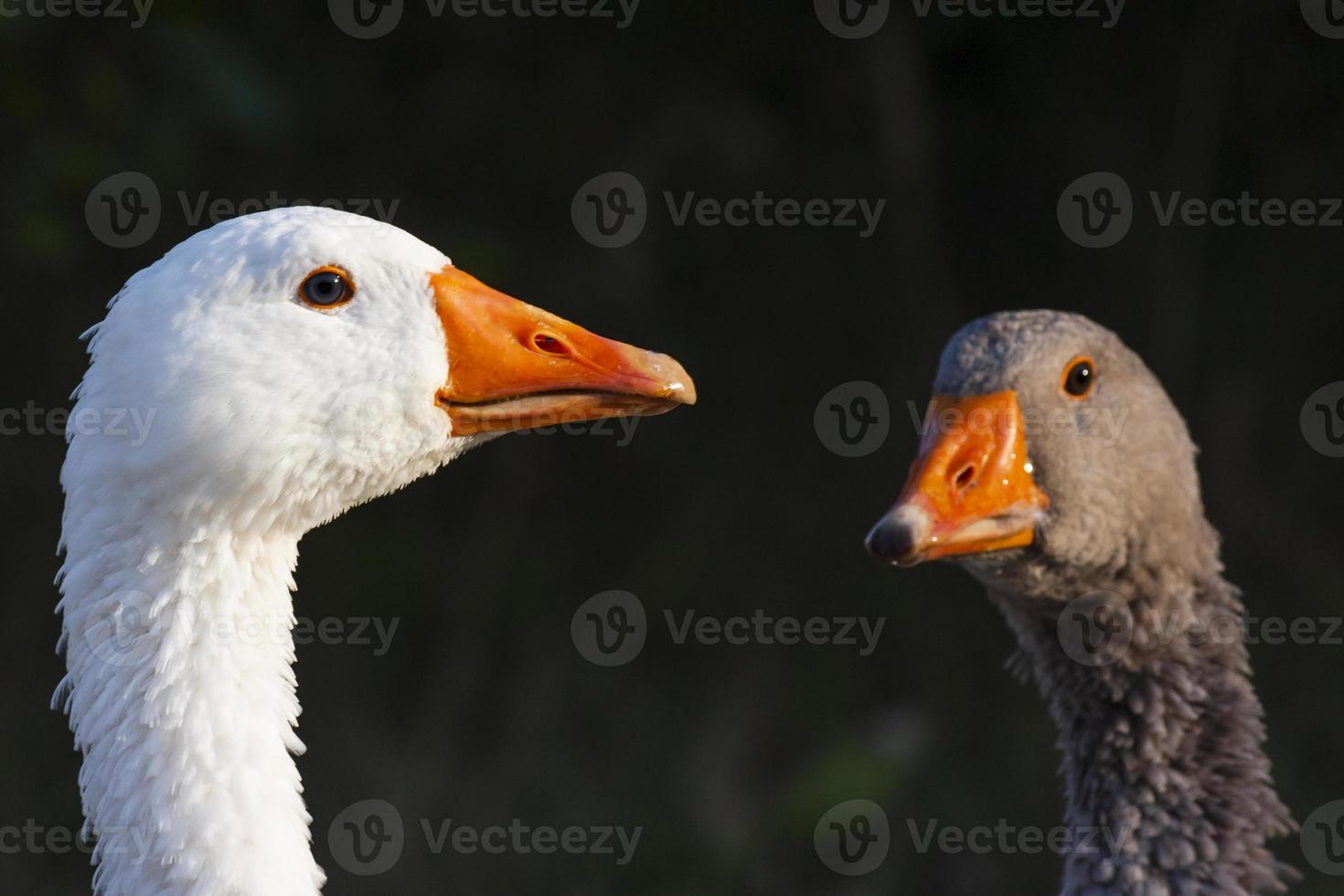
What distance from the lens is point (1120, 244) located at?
810 cm

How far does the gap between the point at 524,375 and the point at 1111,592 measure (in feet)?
6.62

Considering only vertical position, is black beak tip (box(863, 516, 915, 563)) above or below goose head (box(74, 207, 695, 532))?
above

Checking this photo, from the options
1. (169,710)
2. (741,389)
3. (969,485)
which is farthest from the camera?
(741,389)

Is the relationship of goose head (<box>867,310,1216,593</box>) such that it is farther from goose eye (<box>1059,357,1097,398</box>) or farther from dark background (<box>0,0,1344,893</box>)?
dark background (<box>0,0,1344,893</box>)

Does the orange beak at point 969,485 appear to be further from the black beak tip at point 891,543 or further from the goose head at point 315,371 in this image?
the goose head at point 315,371

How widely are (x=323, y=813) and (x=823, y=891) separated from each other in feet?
8.40

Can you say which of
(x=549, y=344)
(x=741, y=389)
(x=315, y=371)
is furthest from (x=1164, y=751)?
(x=741, y=389)

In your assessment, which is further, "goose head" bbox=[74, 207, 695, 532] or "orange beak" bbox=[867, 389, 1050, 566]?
"orange beak" bbox=[867, 389, 1050, 566]

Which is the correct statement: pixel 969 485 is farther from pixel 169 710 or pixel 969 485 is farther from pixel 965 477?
pixel 169 710

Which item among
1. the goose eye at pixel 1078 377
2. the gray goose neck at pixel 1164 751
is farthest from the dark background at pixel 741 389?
the goose eye at pixel 1078 377

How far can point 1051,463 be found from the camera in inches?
165

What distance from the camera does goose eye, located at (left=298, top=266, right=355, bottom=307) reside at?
304cm

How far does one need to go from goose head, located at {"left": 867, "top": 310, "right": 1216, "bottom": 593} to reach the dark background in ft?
10.1

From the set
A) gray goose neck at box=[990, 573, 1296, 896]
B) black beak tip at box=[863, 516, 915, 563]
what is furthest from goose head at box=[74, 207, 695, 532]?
gray goose neck at box=[990, 573, 1296, 896]
